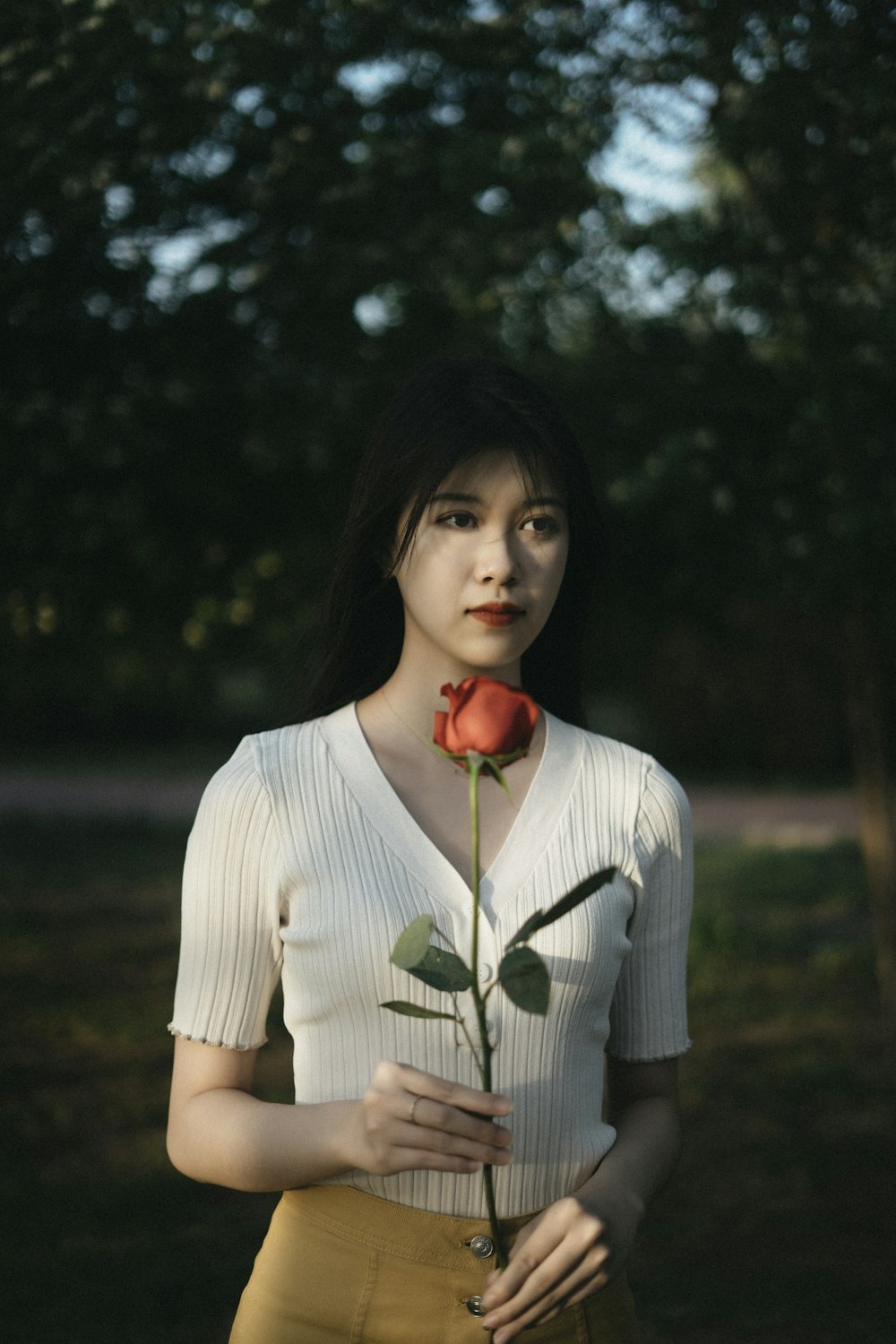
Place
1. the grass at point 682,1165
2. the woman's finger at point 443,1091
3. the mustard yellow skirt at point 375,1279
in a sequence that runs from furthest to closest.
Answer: the grass at point 682,1165 → the mustard yellow skirt at point 375,1279 → the woman's finger at point 443,1091

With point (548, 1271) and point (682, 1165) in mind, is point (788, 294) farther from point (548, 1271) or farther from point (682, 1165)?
point (548, 1271)

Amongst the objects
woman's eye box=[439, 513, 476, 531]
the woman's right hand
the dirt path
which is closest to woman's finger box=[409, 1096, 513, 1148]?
the woman's right hand

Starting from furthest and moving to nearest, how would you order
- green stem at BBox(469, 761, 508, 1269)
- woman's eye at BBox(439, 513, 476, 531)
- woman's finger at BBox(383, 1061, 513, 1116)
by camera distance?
woman's eye at BBox(439, 513, 476, 531), woman's finger at BBox(383, 1061, 513, 1116), green stem at BBox(469, 761, 508, 1269)

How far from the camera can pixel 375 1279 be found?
1.56 metres

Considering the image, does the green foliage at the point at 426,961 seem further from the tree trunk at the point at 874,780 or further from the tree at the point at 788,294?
the tree trunk at the point at 874,780

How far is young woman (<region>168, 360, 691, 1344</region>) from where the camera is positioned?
5.06 ft

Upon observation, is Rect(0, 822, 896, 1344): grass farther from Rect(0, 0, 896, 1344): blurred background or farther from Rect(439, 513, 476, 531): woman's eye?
Rect(439, 513, 476, 531): woman's eye

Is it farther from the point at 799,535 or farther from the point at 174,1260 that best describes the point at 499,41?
the point at 174,1260

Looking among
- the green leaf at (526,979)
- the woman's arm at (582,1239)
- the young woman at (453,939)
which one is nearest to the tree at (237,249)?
the young woman at (453,939)

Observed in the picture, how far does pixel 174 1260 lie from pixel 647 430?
3079 mm

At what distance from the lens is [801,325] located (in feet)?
13.5

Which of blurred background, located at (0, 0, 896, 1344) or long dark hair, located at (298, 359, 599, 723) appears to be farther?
blurred background, located at (0, 0, 896, 1344)

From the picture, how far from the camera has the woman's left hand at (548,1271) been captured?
55.9 inches

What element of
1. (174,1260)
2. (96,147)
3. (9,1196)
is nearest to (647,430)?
(96,147)
